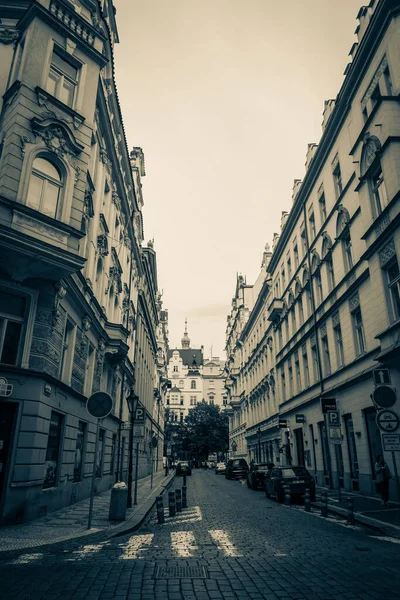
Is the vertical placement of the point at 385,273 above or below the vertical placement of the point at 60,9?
Answer: below

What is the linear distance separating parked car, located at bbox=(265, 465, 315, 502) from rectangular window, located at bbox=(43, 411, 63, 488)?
9078mm

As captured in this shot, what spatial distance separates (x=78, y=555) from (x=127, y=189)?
24078 mm

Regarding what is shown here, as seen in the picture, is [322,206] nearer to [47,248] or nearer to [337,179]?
[337,179]

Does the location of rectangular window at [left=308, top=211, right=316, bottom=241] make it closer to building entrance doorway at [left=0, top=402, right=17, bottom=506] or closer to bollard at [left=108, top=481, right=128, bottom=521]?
bollard at [left=108, top=481, right=128, bottom=521]

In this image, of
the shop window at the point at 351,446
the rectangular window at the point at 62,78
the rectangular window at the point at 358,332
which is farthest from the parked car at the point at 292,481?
the rectangular window at the point at 62,78

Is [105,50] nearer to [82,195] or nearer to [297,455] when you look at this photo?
[82,195]

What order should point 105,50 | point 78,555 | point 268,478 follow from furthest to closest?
1. point 268,478
2. point 105,50
3. point 78,555

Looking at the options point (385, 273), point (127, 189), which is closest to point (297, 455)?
point (385, 273)

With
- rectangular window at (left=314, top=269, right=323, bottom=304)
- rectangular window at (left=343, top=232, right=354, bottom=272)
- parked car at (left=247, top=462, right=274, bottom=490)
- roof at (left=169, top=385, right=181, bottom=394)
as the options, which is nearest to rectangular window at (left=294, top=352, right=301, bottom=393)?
rectangular window at (left=314, top=269, right=323, bottom=304)

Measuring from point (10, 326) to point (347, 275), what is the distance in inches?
607

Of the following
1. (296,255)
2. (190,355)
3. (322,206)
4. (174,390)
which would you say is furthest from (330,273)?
(190,355)

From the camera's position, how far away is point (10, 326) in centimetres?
1203

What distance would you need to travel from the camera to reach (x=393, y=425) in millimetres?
9922

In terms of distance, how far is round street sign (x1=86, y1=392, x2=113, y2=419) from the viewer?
35.3 feet
